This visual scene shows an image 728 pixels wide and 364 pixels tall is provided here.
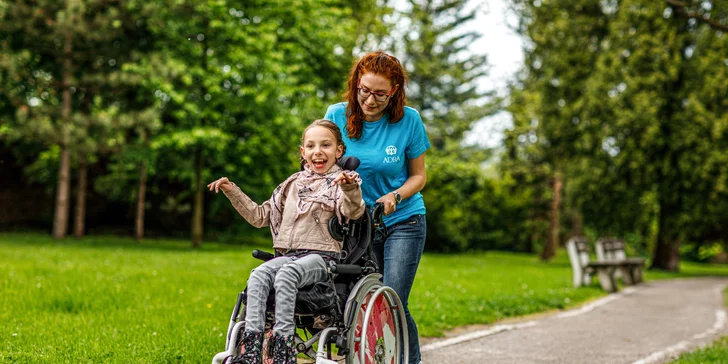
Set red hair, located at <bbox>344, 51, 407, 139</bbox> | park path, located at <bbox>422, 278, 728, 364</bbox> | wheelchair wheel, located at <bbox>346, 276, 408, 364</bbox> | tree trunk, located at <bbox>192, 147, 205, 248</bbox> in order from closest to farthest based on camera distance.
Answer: wheelchair wheel, located at <bbox>346, 276, 408, 364</bbox>, red hair, located at <bbox>344, 51, 407, 139</bbox>, park path, located at <bbox>422, 278, 728, 364</bbox>, tree trunk, located at <bbox>192, 147, 205, 248</bbox>

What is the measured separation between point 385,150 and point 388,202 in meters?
0.35

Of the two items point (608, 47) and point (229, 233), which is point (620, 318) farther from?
point (229, 233)

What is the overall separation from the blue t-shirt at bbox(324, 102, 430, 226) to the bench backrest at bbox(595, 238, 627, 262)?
13.7 metres

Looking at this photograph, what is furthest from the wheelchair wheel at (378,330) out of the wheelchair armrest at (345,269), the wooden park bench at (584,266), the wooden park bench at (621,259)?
the wooden park bench at (621,259)

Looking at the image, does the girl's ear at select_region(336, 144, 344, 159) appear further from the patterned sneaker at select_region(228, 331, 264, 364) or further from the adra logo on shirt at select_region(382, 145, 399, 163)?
the patterned sneaker at select_region(228, 331, 264, 364)

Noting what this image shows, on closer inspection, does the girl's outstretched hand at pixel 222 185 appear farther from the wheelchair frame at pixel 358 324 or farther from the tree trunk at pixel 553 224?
the tree trunk at pixel 553 224

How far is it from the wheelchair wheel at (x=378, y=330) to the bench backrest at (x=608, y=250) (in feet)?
44.9

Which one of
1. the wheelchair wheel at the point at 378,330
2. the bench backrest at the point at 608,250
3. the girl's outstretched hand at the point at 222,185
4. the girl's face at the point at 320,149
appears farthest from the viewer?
the bench backrest at the point at 608,250

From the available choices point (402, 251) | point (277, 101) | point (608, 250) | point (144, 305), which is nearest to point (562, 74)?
point (277, 101)

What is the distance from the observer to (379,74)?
14.0ft

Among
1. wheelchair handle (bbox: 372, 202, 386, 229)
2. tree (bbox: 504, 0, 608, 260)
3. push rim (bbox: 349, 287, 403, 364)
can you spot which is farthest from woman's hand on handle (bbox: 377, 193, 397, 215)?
tree (bbox: 504, 0, 608, 260)

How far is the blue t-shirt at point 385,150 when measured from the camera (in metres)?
4.39

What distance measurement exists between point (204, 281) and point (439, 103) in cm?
2566

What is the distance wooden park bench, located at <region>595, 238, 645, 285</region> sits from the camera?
57.9 ft
